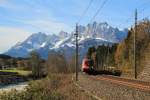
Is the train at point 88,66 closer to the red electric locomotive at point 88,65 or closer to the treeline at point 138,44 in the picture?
the red electric locomotive at point 88,65

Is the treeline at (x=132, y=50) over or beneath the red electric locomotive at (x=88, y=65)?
over

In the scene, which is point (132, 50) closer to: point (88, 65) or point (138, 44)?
point (138, 44)

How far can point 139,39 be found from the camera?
103938mm

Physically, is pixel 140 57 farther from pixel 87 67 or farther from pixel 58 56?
pixel 58 56

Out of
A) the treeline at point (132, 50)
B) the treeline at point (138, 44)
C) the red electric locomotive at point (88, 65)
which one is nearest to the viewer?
the red electric locomotive at point (88, 65)

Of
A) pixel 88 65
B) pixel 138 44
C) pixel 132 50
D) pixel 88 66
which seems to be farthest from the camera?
pixel 138 44

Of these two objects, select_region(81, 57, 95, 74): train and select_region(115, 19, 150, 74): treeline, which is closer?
select_region(81, 57, 95, 74): train

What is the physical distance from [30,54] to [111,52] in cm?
5688

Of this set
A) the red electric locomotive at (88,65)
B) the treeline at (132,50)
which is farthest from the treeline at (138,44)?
the red electric locomotive at (88,65)

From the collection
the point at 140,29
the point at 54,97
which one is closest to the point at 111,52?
the point at 140,29

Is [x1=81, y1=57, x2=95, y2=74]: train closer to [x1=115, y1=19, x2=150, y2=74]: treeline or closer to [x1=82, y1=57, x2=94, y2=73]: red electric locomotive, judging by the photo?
[x1=82, y1=57, x2=94, y2=73]: red electric locomotive

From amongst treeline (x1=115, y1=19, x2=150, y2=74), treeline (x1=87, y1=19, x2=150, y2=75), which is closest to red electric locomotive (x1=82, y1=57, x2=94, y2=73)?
treeline (x1=87, y1=19, x2=150, y2=75)

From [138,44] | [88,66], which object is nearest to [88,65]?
[88,66]

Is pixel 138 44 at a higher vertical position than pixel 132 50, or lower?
higher
